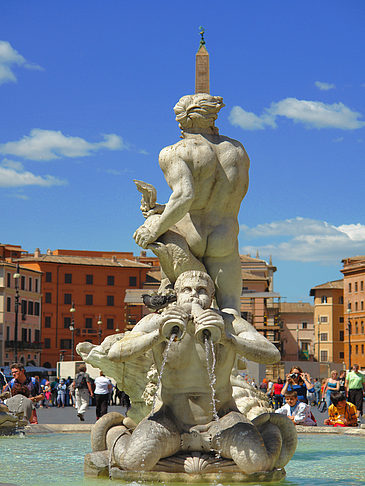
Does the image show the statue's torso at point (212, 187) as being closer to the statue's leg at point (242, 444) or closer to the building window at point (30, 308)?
the statue's leg at point (242, 444)

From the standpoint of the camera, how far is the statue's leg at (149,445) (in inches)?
241

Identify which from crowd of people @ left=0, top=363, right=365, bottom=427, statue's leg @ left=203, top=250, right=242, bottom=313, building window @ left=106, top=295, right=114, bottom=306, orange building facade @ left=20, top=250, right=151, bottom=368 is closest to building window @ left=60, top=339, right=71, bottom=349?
orange building facade @ left=20, top=250, right=151, bottom=368

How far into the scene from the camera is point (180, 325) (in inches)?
235

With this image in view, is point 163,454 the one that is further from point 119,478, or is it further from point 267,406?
point 267,406

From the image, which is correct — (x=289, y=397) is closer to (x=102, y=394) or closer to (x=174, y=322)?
(x=102, y=394)

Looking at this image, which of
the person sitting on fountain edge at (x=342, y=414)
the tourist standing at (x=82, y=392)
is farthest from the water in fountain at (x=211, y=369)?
the tourist standing at (x=82, y=392)

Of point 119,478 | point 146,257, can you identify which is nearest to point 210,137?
point 119,478

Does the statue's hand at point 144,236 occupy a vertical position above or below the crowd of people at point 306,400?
above

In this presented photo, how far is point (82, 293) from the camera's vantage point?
322 ft

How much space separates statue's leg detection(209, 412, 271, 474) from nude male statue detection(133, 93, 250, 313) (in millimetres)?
2121

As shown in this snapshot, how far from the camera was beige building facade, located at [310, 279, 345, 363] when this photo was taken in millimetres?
114875

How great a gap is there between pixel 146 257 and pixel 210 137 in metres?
104

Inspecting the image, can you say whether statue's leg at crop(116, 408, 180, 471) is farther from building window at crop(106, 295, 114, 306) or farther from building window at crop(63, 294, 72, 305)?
building window at crop(106, 295, 114, 306)

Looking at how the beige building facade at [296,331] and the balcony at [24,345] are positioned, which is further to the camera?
the beige building facade at [296,331]
